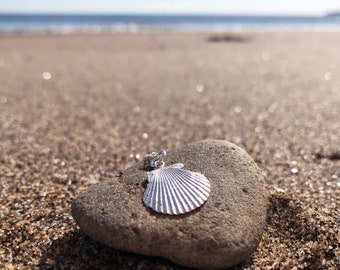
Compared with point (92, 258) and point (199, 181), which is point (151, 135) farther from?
point (92, 258)

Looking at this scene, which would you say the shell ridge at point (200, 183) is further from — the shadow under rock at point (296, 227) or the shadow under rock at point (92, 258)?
the shadow under rock at point (296, 227)

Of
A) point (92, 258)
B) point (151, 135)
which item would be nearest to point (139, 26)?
point (151, 135)

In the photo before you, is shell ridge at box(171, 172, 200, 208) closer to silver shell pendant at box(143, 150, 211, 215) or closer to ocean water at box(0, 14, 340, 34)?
silver shell pendant at box(143, 150, 211, 215)

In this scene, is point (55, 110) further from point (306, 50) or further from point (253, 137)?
point (306, 50)

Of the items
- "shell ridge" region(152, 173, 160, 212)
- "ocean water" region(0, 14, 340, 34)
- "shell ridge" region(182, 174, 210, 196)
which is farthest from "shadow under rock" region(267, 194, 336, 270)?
"ocean water" region(0, 14, 340, 34)

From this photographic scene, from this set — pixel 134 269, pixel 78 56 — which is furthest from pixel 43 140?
pixel 78 56
